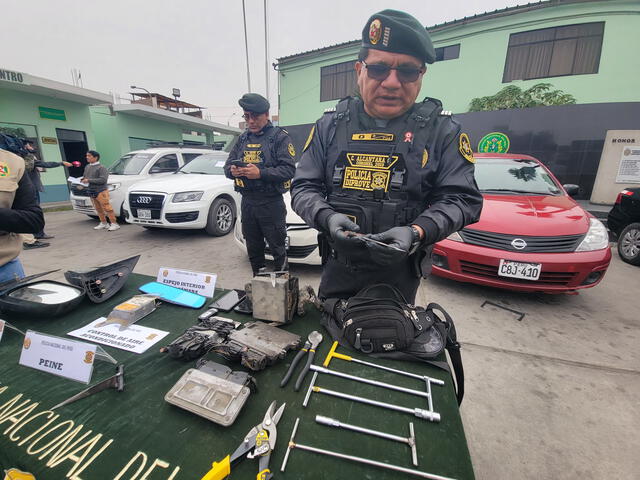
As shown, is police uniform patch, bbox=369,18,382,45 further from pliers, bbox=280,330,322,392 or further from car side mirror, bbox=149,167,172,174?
car side mirror, bbox=149,167,172,174

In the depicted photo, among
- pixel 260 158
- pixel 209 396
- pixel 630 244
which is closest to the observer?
pixel 209 396

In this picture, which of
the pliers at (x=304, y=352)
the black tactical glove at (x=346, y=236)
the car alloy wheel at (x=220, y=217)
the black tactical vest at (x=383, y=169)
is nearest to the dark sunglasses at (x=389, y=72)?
the black tactical vest at (x=383, y=169)

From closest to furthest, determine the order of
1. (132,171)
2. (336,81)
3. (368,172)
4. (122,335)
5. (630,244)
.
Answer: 1. (122,335)
2. (368,172)
3. (630,244)
4. (132,171)
5. (336,81)

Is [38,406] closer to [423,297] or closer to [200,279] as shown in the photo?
[200,279]

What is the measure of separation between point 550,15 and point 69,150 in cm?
1743

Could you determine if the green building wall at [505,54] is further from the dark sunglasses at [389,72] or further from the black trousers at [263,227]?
the dark sunglasses at [389,72]

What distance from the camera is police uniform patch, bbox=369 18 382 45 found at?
126cm

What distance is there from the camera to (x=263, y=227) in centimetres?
294

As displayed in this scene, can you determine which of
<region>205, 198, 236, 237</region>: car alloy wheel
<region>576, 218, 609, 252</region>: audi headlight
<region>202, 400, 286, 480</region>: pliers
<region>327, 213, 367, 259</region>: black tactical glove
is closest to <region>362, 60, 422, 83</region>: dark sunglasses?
<region>327, 213, 367, 259</region>: black tactical glove

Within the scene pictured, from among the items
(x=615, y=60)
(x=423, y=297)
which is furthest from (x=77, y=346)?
(x=615, y=60)

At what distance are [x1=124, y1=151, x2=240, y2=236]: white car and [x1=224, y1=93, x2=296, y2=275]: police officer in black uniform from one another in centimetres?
169

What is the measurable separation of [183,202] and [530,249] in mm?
4768

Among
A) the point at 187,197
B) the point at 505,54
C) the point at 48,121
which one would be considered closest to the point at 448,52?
the point at 505,54

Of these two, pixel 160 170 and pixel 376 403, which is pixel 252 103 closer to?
pixel 376 403
